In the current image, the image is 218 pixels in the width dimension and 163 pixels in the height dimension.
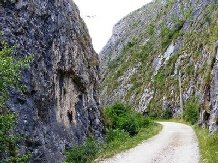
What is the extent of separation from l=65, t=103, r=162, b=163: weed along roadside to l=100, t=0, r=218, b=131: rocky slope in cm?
479

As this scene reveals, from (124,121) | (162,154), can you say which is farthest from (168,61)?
(162,154)

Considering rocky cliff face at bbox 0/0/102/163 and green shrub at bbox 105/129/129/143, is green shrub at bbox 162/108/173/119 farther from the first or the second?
rocky cliff face at bbox 0/0/102/163

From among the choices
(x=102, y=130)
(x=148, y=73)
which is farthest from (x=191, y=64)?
(x=102, y=130)

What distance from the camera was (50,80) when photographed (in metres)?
14.6

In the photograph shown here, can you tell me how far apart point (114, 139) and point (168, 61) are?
34.7 metres

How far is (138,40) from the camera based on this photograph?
80.4 m

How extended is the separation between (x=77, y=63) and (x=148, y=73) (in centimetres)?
4166

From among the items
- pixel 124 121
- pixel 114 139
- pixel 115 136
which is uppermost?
pixel 124 121

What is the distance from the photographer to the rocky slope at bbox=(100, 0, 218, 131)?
3791 cm

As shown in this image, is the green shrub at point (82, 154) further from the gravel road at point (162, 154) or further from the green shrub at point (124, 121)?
the green shrub at point (124, 121)

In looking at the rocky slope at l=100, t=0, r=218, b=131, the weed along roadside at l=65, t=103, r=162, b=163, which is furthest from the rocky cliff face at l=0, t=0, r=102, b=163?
the rocky slope at l=100, t=0, r=218, b=131

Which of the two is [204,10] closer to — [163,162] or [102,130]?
[102,130]

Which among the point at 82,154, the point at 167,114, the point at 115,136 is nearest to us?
the point at 82,154

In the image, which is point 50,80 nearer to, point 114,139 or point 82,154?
point 82,154
